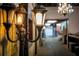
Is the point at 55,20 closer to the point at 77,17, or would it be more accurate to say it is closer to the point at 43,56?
the point at 77,17

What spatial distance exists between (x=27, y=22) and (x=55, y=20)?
36 cm

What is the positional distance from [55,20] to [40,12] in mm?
216

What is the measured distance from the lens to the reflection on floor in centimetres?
206

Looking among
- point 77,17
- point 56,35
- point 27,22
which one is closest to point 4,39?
point 27,22

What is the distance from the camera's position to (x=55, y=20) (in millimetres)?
2076

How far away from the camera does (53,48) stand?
2.07 meters

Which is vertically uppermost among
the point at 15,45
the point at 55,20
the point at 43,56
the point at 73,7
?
the point at 73,7

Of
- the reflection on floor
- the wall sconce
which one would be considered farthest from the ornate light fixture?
the reflection on floor

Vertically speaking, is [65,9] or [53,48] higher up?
[65,9]

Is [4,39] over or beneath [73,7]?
beneath

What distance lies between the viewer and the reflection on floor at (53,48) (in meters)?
2.06

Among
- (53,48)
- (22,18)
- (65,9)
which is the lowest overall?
(53,48)

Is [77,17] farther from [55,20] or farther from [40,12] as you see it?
[40,12]

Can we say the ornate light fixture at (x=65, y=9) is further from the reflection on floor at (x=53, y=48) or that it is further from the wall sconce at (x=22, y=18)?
the reflection on floor at (x=53, y=48)
